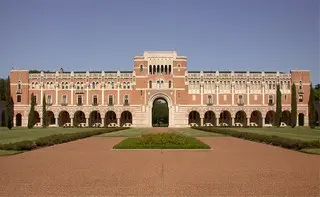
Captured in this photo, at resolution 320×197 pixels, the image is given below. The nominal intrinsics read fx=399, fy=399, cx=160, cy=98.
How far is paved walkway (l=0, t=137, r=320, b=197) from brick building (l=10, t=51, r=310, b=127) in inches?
2146

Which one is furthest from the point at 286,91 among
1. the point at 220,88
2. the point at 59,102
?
the point at 59,102

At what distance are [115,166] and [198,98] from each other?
193 feet

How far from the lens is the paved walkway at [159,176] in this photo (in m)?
10.9

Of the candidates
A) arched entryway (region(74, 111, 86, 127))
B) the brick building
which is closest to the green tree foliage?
arched entryway (region(74, 111, 86, 127))

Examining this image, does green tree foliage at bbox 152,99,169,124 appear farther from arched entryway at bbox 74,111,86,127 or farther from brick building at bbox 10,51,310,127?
brick building at bbox 10,51,310,127

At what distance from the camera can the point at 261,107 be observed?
73438mm

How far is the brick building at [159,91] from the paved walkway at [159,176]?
5451 cm

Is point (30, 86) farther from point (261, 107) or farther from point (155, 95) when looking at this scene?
A: point (261, 107)

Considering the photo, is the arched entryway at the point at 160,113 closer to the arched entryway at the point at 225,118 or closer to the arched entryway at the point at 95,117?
the arched entryway at the point at 95,117

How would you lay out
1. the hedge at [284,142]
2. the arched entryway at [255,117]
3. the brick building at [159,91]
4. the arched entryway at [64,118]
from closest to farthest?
the hedge at [284,142] → the brick building at [159,91] → the arched entryway at [255,117] → the arched entryway at [64,118]

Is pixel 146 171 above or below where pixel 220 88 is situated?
below

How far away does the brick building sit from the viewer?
7338 cm

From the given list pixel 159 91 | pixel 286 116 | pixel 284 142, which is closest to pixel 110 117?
pixel 159 91

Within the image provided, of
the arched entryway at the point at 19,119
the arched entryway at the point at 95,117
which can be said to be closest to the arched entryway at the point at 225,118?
the arched entryway at the point at 95,117
